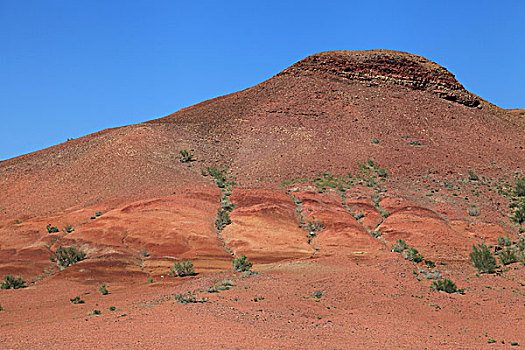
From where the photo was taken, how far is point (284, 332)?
44.7 feet

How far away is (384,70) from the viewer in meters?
58.2

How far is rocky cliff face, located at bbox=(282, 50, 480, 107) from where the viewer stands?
189ft

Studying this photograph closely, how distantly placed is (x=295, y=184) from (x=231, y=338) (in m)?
25.2

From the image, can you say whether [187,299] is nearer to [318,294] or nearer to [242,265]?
[318,294]

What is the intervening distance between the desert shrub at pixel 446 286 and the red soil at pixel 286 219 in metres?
0.61

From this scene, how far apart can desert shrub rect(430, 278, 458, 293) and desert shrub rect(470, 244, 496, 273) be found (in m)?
4.72

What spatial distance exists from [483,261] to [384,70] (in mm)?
38099

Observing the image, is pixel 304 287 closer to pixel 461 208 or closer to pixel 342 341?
pixel 342 341

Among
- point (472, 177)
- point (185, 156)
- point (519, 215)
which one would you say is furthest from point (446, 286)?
point (185, 156)

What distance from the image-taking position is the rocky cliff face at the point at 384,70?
57531 mm

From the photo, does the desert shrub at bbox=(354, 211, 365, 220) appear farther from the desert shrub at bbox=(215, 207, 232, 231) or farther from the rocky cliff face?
the rocky cliff face

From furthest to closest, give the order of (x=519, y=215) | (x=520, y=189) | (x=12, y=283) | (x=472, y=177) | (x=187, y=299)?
(x=472, y=177) < (x=520, y=189) < (x=519, y=215) < (x=12, y=283) < (x=187, y=299)

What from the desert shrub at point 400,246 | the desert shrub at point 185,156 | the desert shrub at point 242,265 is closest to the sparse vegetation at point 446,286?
the desert shrub at point 400,246

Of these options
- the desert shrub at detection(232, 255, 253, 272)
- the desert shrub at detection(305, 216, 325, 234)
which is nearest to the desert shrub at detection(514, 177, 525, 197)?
the desert shrub at detection(305, 216, 325, 234)
